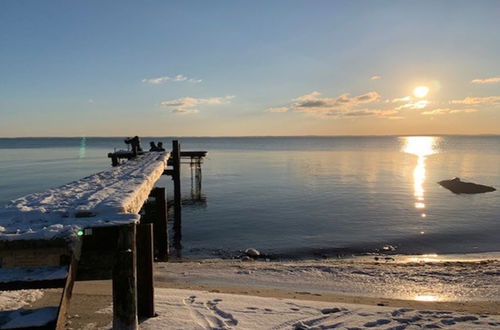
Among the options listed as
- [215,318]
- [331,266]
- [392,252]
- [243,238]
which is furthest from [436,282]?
[243,238]

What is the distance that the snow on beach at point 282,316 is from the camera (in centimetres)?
569

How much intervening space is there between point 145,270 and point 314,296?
182 inches

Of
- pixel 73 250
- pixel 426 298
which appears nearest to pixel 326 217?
pixel 426 298

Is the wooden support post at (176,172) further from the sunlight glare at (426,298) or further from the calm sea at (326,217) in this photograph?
the sunlight glare at (426,298)

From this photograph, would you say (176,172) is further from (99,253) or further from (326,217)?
(99,253)

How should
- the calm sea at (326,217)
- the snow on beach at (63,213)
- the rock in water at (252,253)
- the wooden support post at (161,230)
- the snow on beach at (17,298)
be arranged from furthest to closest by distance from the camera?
the calm sea at (326,217)
the rock in water at (252,253)
the wooden support post at (161,230)
the snow on beach at (17,298)
the snow on beach at (63,213)

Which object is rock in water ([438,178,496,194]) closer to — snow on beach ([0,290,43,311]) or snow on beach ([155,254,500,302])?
snow on beach ([155,254,500,302])

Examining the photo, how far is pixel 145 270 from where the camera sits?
5.45 meters

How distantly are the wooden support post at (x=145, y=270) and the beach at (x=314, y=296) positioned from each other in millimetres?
185

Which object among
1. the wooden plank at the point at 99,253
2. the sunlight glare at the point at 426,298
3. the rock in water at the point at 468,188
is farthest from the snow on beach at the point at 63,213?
the rock in water at the point at 468,188

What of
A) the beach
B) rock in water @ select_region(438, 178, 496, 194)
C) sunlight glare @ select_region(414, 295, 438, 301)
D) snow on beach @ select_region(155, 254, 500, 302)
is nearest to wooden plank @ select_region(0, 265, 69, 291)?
the beach

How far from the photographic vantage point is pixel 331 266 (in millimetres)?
11750

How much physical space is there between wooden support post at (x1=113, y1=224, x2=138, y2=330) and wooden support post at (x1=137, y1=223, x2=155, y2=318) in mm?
817

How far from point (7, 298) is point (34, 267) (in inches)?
144
